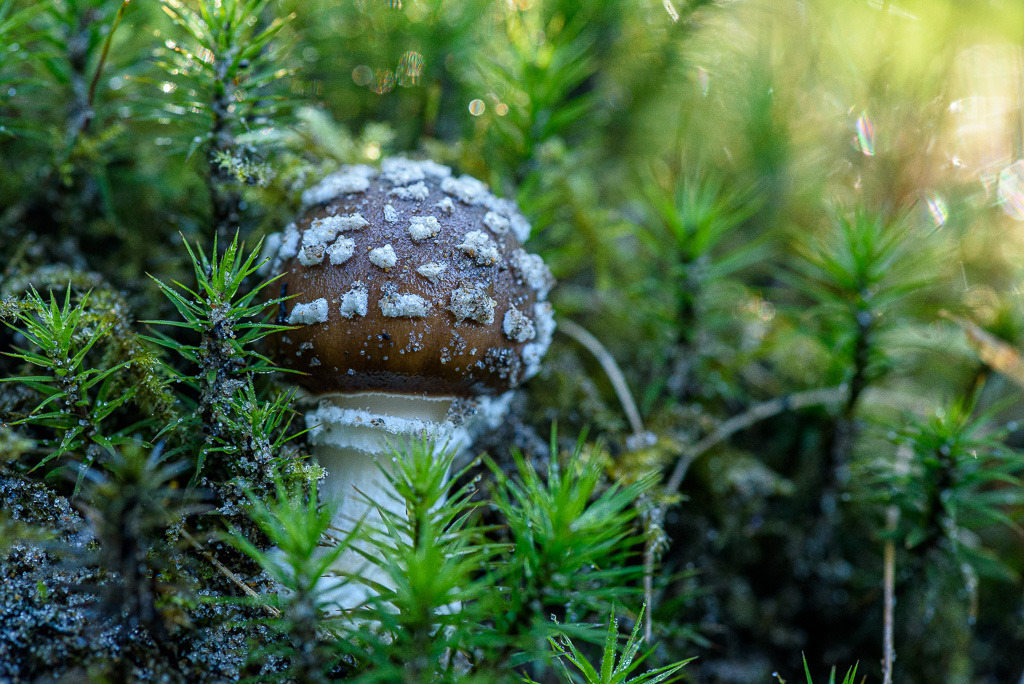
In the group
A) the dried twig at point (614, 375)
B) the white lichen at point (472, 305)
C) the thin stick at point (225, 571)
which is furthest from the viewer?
the dried twig at point (614, 375)

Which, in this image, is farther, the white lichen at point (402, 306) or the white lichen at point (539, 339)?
the white lichen at point (539, 339)

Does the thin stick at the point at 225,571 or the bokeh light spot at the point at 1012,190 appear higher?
the bokeh light spot at the point at 1012,190

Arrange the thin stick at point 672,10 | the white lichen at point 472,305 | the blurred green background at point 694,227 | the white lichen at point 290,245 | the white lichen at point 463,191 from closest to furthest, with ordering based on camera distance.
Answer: the white lichen at point 472,305
the white lichen at point 290,245
the white lichen at point 463,191
the blurred green background at point 694,227
the thin stick at point 672,10

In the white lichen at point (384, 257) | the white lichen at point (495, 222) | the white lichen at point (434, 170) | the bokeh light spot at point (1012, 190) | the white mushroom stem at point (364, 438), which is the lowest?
the white mushroom stem at point (364, 438)

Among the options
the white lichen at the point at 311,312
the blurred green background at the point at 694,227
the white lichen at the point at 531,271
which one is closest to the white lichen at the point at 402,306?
the white lichen at the point at 311,312

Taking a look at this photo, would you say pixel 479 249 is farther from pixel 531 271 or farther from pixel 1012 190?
pixel 1012 190

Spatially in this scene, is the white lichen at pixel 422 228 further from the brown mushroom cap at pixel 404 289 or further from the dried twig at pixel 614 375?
the dried twig at pixel 614 375

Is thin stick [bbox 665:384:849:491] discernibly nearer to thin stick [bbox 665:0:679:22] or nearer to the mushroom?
the mushroom
